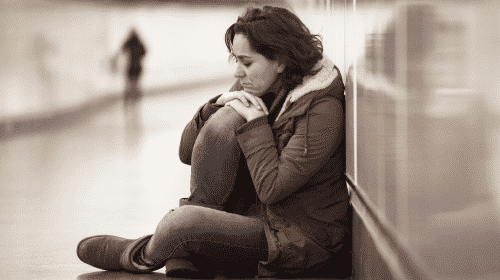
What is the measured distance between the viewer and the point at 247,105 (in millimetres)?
2744

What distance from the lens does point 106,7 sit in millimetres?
21312

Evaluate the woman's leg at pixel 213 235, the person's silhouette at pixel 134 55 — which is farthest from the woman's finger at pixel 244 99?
the person's silhouette at pixel 134 55

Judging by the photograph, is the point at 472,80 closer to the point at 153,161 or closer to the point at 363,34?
the point at 363,34

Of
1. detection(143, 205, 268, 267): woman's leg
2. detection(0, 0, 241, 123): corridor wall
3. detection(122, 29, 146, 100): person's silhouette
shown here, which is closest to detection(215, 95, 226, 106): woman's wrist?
detection(143, 205, 268, 267): woman's leg

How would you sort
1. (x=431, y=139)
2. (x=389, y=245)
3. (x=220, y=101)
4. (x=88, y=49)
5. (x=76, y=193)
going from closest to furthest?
1. (x=431, y=139)
2. (x=389, y=245)
3. (x=220, y=101)
4. (x=76, y=193)
5. (x=88, y=49)

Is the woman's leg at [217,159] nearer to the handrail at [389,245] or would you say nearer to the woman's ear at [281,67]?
the woman's ear at [281,67]

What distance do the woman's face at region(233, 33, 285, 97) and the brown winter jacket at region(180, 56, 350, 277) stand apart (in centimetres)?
12

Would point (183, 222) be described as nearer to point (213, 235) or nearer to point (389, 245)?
point (213, 235)

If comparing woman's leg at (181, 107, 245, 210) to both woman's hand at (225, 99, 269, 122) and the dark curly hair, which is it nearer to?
woman's hand at (225, 99, 269, 122)

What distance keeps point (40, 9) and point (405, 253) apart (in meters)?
16.3

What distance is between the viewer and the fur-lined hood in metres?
2.64

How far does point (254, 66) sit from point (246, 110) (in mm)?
168

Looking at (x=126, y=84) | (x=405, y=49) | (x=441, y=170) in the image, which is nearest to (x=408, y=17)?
(x=405, y=49)

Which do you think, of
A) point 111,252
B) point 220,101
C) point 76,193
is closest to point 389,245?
point 220,101
